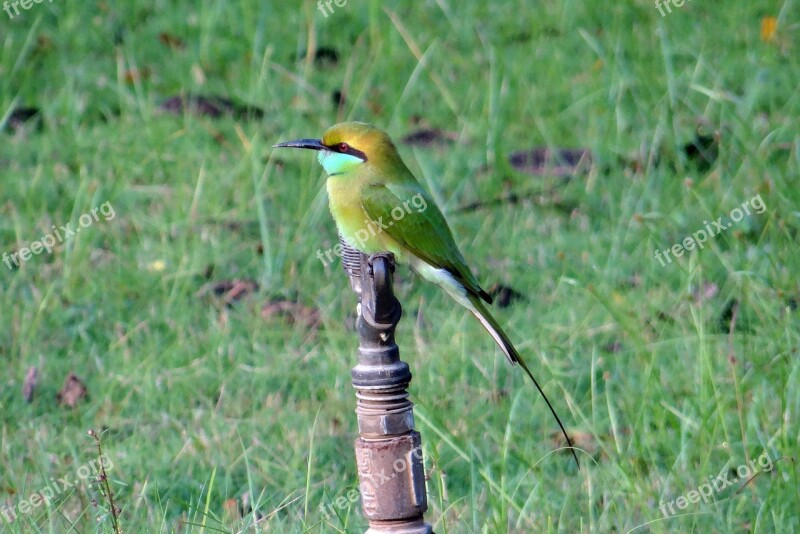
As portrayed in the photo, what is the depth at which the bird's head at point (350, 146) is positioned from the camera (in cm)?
383

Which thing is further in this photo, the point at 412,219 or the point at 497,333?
the point at 412,219

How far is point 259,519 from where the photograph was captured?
139 inches

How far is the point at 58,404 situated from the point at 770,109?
4107 mm

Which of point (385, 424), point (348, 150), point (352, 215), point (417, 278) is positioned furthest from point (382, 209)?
point (417, 278)

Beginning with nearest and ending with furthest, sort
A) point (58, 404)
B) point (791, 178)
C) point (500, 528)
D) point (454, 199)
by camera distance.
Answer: point (500, 528)
point (58, 404)
point (791, 178)
point (454, 199)

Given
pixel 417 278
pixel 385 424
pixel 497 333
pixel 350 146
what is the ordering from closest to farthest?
pixel 385 424, pixel 497 333, pixel 350 146, pixel 417 278

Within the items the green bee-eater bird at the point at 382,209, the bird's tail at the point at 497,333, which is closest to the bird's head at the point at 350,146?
the green bee-eater bird at the point at 382,209

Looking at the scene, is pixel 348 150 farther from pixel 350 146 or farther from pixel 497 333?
pixel 497 333

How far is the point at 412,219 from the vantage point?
12.8 ft

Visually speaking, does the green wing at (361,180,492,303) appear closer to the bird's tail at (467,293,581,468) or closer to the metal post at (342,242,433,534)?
the bird's tail at (467,293,581,468)

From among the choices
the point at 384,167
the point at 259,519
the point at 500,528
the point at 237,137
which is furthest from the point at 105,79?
the point at 500,528

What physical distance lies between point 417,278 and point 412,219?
4.95ft

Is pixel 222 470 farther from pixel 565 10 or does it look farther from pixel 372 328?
pixel 565 10

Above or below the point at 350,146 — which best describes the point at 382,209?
below
